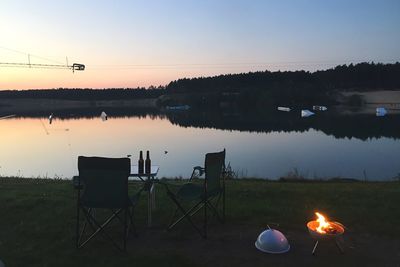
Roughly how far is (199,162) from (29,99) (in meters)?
81.9

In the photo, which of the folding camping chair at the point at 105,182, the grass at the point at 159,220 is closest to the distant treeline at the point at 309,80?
the grass at the point at 159,220

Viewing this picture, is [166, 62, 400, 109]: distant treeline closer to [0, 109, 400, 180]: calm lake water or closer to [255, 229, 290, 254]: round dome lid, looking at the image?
[0, 109, 400, 180]: calm lake water

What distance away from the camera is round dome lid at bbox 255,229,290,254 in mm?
4059

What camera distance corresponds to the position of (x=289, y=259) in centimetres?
393

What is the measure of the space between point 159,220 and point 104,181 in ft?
4.46

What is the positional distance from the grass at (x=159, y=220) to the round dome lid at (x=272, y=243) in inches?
16.2

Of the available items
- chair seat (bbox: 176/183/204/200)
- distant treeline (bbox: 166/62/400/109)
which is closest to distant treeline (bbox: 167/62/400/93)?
distant treeline (bbox: 166/62/400/109)

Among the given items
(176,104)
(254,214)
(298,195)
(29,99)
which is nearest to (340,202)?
(298,195)

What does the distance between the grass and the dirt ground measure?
1.1 inches

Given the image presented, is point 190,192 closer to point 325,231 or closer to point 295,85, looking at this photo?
point 325,231

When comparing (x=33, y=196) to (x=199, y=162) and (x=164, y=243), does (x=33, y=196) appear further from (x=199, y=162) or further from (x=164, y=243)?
(x=199, y=162)

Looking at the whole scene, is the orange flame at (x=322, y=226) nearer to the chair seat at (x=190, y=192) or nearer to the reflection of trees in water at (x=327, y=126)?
the chair seat at (x=190, y=192)

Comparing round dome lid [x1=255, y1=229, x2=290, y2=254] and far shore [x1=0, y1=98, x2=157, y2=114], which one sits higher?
round dome lid [x1=255, y1=229, x2=290, y2=254]

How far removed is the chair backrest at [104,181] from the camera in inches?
159
